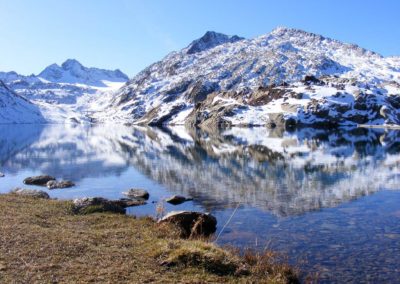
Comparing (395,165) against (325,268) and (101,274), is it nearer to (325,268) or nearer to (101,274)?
(325,268)

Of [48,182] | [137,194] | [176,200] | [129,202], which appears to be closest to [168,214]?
[129,202]

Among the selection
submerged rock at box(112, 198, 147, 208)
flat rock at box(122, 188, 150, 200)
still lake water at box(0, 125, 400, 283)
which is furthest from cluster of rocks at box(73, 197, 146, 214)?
flat rock at box(122, 188, 150, 200)

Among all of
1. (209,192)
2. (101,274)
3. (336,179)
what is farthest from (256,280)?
(336,179)

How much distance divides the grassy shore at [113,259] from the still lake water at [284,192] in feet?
14.5

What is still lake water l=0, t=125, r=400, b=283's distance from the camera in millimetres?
25188

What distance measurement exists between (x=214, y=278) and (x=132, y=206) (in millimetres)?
22667

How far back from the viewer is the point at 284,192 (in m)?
45.1

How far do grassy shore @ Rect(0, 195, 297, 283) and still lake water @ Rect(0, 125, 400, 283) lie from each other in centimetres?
442

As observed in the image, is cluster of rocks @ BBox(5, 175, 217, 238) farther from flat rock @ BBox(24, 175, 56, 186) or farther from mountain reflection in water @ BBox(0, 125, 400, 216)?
flat rock @ BBox(24, 175, 56, 186)

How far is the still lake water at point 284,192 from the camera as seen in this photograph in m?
25.2

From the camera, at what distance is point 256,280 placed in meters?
17.7

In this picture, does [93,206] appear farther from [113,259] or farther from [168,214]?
[113,259]

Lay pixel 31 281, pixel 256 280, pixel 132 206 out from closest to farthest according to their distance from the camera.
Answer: pixel 31 281 < pixel 256 280 < pixel 132 206

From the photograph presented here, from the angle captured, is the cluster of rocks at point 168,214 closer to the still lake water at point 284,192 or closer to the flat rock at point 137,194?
the flat rock at point 137,194
